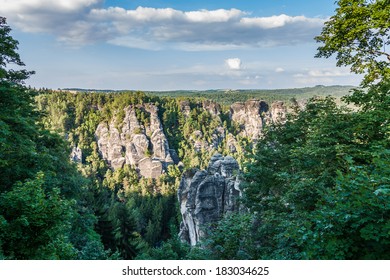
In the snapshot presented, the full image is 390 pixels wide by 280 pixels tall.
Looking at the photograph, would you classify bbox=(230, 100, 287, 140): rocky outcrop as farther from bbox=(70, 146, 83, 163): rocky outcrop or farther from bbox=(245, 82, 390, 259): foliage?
bbox=(245, 82, 390, 259): foliage

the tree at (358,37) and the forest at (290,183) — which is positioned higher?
the tree at (358,37)

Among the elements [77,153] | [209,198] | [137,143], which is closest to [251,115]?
[137,143]

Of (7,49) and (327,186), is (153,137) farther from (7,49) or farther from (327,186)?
(327,186)

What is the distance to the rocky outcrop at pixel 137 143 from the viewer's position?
109 m

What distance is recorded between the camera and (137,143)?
116 meters

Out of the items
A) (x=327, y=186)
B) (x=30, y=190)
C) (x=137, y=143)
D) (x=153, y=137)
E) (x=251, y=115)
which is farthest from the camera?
(x=251, y=115)

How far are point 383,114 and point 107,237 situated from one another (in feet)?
74.8

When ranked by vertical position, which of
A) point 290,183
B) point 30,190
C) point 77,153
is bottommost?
point 77,153

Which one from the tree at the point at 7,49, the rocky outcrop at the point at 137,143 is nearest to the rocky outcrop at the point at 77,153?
the rocky outcrop at the point at 137,143

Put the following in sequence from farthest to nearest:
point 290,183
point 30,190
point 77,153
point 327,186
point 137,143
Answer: point 137,143 → point 77,153 → point 290,183 → point 327,186 → point 30,190

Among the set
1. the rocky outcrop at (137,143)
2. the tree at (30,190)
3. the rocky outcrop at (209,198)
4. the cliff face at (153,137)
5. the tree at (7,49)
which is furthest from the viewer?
the cliff face at (153,137)

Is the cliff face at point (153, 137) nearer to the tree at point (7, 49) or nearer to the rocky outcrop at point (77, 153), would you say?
the rocky outcrop at point (77, 153)

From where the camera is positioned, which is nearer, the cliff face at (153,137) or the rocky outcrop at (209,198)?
the rocky outcrop at (209,198)

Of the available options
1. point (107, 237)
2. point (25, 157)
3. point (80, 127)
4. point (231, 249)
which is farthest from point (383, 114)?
point (80, 127)
